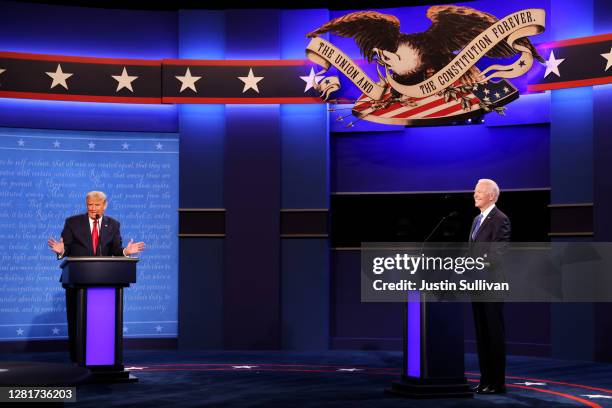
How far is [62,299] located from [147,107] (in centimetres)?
237

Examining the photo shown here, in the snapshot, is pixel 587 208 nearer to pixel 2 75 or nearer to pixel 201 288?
pixel 201 288

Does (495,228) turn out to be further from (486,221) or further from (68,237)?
(68,237)

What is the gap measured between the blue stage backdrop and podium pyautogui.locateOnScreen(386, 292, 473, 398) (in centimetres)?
435

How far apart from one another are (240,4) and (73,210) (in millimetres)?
3037

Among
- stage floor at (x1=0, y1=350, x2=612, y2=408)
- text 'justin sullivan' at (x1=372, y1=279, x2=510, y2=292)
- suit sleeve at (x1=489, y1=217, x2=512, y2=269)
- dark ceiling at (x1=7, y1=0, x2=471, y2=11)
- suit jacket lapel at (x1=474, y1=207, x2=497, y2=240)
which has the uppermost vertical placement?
dark ceiling at (x1=7, y1=0, x2=471, y2=11)

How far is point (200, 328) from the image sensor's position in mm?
9977

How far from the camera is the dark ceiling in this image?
10062mm

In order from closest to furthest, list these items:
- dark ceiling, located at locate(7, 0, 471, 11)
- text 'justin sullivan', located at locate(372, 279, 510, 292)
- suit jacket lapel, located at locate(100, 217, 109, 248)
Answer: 1. text 'justin sullivan', located at locate(372, 279, 510, 292)
2. suit jacket lapel, located at locate(100, 217, 109, 248)
3. dark ceiling, located at locate(7, 0, 471, 11)

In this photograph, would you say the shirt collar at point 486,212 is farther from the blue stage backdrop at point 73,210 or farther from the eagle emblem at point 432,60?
the blue stage backdrop at point 73,210

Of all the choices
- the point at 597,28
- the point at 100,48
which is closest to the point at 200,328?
the point at 100,48

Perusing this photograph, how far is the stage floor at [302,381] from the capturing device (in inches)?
234

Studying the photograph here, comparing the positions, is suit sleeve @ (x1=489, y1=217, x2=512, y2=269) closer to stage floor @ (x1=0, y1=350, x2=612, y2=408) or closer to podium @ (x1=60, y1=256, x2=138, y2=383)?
stage floor @ (x1=0, y1=350, x2=612, y2=408)

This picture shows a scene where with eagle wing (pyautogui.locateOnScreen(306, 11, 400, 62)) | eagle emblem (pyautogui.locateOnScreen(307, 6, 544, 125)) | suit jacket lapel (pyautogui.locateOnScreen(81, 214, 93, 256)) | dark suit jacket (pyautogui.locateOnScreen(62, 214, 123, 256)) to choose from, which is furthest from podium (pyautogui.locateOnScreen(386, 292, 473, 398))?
eagle wing (pyautogui.locateOnScreen(306, 11, 400, 62))

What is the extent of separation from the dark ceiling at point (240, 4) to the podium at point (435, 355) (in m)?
4.75
